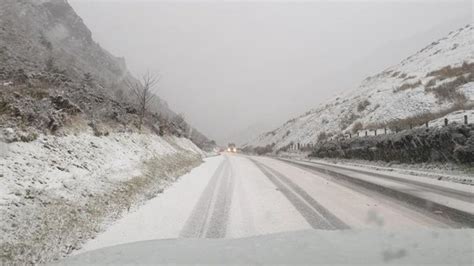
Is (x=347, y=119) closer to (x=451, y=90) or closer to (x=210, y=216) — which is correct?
(x=451, y=90)

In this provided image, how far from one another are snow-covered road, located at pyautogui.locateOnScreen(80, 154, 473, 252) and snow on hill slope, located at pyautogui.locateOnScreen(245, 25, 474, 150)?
20019mm

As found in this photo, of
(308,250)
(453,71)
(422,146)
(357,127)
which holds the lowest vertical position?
(308,250)

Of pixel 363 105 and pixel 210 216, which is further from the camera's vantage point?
pixel 363 105

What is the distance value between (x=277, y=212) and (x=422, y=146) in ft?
49.6

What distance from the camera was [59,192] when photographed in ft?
27.8

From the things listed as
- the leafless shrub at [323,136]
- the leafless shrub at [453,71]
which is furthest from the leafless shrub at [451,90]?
the leafless shrub at [323,136]

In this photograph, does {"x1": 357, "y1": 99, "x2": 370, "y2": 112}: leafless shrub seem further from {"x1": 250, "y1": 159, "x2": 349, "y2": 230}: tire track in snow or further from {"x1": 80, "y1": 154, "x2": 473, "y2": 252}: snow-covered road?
{"x1": 250, "y1": 159, "x2": 349, "y2": 230}: tire track in snow

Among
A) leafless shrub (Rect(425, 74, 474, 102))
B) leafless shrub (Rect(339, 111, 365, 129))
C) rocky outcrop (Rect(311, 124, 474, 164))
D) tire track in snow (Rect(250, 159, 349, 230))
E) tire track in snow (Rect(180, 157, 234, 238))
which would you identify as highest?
leafless shrub (Rect(425, 74, 474, 102))

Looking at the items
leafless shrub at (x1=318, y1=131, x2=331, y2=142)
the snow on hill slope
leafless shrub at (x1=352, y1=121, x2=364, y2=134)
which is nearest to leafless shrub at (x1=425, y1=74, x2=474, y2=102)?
the snow on hill slope

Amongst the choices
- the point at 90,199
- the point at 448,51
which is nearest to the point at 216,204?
the point at 90,199

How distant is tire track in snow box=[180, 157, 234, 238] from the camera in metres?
7.33

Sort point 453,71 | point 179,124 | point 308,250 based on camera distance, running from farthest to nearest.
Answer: point 179,124 < point 453,71 < point 308,250

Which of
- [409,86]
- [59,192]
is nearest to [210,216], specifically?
[59,192]

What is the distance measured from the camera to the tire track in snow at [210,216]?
24.0ft
